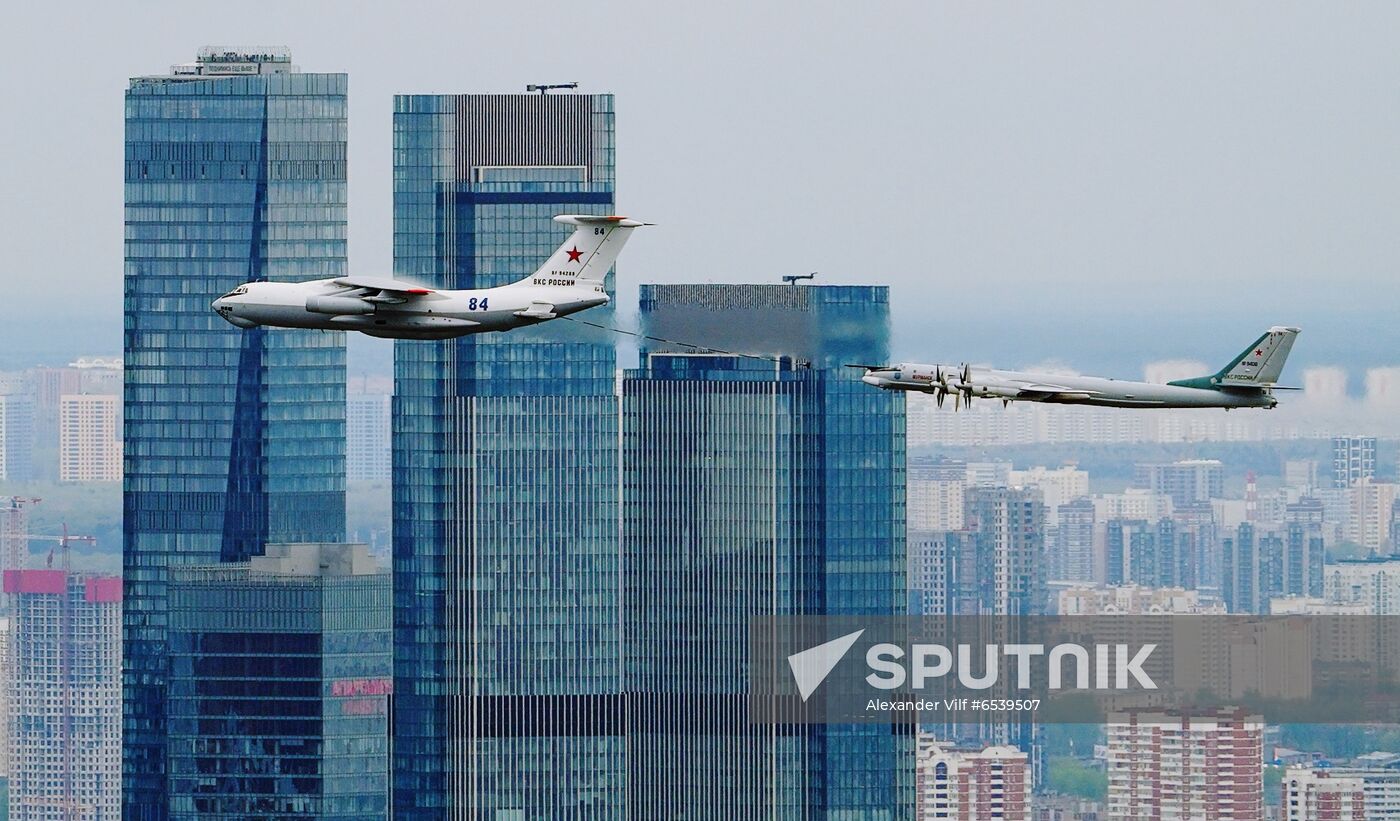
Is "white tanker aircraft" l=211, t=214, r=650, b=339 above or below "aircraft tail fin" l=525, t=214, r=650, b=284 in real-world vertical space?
below

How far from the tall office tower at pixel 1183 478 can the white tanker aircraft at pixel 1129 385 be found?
77715 mm

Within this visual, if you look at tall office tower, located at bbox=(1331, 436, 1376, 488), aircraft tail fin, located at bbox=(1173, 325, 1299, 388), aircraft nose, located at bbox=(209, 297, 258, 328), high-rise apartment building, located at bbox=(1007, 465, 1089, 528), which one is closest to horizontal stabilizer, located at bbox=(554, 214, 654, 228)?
aircraft nose, located at bbox=(209, 297, 258, 328)

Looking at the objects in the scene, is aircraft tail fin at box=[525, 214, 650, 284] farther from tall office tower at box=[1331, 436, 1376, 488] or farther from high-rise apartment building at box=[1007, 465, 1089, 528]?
high-rise apartment building at box=[1007, 465, 1089, 528]

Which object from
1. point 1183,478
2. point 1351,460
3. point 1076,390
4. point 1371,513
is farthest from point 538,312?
point 1371,513

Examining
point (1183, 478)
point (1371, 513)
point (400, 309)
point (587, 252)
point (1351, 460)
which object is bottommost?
point (1371, 513)

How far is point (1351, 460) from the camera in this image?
164 meters

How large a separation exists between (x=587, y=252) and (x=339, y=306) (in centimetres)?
813

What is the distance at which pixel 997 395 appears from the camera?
101 m

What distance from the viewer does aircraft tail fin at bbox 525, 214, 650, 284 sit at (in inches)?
3720

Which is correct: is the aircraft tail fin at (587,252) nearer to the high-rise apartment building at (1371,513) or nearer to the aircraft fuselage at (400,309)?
the aircraft fuselage at (400,309)

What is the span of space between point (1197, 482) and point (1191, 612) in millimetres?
19385

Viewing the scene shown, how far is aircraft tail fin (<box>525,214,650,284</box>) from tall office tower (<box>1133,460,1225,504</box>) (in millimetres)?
87882

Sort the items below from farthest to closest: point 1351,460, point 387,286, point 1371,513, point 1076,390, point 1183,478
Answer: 1. point 1371,513
2. point 1183,478
3. point 1351,460
4. point 1076,390
5. point 387,286

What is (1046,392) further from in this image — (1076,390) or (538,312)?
(538,312)
